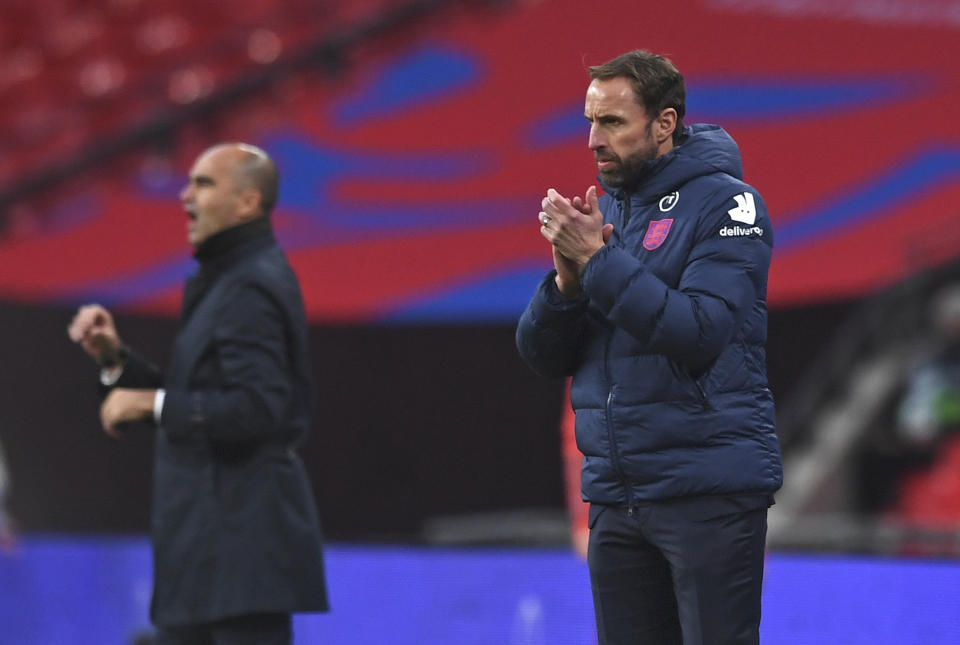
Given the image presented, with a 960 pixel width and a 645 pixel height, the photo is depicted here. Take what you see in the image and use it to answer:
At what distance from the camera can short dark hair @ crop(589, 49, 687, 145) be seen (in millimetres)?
2535

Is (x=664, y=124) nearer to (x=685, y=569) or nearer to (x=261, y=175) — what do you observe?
(x=685, y=569)

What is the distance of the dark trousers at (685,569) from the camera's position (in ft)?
7.88

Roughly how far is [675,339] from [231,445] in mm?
1230

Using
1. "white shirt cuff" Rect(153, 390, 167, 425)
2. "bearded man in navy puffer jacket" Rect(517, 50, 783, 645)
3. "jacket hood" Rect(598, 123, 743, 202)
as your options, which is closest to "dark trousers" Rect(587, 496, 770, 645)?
"bearded man in navy puffer jacket" Rect(517, 50, 783, 645)

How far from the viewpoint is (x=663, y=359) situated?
2469 millimetres

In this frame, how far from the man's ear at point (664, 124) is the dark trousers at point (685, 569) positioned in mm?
661

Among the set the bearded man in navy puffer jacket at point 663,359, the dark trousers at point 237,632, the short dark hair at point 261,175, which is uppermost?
the short dark hair at point 261,175

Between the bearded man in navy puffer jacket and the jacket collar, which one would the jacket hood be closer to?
the bearded man in navy puffer jacket

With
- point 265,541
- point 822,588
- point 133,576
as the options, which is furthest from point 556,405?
point 265,541

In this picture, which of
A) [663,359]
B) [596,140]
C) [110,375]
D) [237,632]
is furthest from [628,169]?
[110,375]

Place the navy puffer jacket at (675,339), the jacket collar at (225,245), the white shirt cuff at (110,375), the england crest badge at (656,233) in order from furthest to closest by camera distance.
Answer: the white shirt cuff at (110,375) → the jacket collar at (225,245) → the england crest badge at (656,233) → the navy puffer jacket at (675,339)

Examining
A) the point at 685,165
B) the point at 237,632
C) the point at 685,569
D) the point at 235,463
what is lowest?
the point at 237,632

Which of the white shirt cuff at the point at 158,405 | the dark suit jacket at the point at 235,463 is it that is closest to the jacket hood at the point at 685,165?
the dark suit jacket at the point at 235,463

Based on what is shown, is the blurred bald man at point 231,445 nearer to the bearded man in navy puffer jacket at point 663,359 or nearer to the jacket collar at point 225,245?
the jacket collar at point 225,245
